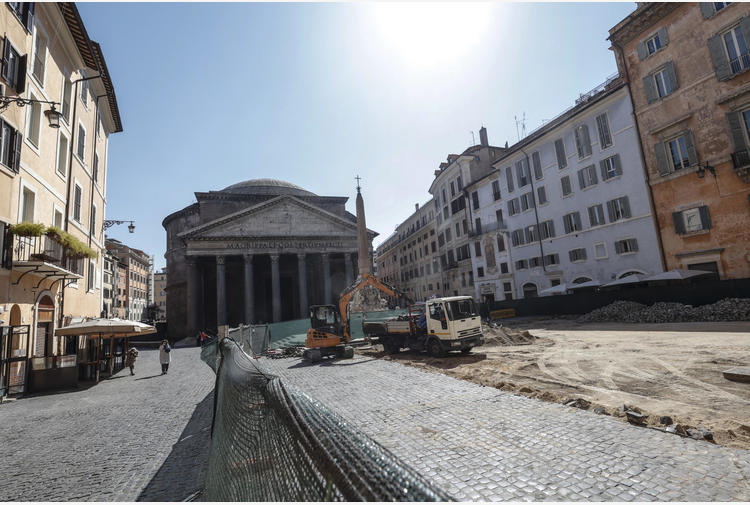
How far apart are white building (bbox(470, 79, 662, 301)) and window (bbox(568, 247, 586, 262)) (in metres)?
0.07

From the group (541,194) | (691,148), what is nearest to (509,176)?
(541,194)

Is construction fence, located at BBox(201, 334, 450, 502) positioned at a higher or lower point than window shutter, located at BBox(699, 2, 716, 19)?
lower

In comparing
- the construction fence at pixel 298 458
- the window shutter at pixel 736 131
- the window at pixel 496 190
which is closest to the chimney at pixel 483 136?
the window at pixel 496 190

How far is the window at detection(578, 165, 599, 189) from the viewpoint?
27.0 m

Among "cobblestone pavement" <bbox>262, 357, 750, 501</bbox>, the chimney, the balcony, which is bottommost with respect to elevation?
"cobblestone pavement" <bbox>262, 357, 750, 501</bbox>

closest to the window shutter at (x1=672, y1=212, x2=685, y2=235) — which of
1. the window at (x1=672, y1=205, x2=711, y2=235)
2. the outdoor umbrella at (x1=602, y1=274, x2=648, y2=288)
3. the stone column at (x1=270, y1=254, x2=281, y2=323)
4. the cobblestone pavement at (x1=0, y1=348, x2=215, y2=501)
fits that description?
the window at (x1=672, y1=205, x2=711, y2=235)

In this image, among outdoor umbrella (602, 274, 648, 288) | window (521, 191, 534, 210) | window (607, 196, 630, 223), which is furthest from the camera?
window (521, 191, 534, 210)

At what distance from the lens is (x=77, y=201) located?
17.1 metres

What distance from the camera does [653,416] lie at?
617cm

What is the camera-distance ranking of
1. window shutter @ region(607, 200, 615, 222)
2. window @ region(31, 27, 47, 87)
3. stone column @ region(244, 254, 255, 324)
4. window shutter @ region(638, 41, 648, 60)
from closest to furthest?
window @ region(31, 27, 47, 87) < window shutter @ region(638, 41, 648, 60) < window shutter @ region(607, 200, 615, 222) < stone column @ region(244, 254, 255, 324)

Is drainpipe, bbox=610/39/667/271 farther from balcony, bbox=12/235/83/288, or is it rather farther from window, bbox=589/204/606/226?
balcony, bbox=12/235/83/288

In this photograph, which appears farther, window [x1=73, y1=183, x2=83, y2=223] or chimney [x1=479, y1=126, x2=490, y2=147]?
chimney [x1=479, y1=126, x2=490, y2=147]

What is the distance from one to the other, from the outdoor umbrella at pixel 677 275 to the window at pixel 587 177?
8.58 m

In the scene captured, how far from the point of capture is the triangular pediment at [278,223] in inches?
1492
